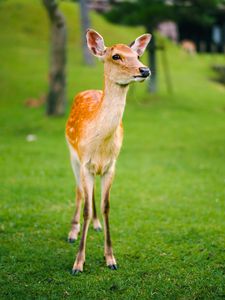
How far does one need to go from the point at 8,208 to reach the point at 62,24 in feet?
28.2

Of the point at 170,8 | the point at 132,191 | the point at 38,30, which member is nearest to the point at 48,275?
the point at 132,191

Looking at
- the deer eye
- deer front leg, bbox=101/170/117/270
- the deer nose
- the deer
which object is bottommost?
deer front leg, bbox=101/170/117/270

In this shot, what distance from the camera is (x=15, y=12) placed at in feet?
93.6

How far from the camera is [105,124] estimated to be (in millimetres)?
5477

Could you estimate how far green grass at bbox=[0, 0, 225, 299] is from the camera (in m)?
5.30

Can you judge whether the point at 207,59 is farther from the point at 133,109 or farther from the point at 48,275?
the point at 48,275

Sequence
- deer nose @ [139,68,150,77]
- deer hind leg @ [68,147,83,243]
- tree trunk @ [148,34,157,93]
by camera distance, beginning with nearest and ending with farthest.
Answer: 1. deer nose @ [139,68,150,77]
2. deer hind leg @ [68,147,83,243]
3. tree trunk @ [148,34,157,93]

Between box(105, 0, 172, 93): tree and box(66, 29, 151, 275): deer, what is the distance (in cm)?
1201

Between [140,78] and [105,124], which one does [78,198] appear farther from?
[140,78]

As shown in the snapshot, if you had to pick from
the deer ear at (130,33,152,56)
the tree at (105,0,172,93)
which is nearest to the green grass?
the deer ear at (130,33,152,56)

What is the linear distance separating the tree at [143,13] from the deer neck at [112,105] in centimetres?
1263

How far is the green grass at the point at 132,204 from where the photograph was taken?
530cm

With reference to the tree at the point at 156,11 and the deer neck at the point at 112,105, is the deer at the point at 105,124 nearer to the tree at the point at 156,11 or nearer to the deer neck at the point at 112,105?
the deer neck at the point at 112,105

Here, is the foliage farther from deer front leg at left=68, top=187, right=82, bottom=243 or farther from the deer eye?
the deer eye
